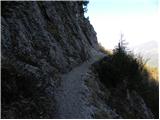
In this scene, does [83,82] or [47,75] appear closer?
[47,75]

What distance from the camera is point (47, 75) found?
18625mm

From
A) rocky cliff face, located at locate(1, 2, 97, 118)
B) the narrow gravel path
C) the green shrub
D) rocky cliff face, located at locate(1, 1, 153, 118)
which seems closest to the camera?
rocky cliff face, located at locate(1, 2, 97, 118)

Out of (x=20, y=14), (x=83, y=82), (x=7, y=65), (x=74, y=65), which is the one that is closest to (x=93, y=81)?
(x=83, y=82)

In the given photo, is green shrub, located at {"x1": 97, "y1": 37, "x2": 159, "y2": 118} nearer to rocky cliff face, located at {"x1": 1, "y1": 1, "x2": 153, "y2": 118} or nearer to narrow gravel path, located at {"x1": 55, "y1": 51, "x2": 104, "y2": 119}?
rocky cliff face, located at {"x1": 1, "y1": 1, "x2": 153, "y2": 118}

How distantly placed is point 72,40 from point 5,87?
16255mm

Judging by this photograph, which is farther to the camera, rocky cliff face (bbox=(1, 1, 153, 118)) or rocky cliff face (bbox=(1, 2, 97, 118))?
rocky cliff face (bbox=(1, 1, 153, 118))

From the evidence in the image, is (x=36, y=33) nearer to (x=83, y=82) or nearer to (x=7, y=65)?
(x=83, y=82)

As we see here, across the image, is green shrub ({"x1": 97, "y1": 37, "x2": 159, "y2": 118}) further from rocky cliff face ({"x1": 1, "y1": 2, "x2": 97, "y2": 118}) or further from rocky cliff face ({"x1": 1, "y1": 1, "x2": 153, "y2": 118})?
rocky cliff face ({"x1": 1, "y1": 2, "x2": 97, "y2": 118})

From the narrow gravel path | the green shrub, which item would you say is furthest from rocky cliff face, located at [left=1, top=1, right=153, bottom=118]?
the green shrub

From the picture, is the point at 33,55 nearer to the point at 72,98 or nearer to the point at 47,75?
the point at 47,75

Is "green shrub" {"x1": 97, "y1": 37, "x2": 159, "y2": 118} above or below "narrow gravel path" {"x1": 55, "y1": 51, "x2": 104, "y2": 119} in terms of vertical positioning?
above

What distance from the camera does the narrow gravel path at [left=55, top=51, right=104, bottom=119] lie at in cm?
1595

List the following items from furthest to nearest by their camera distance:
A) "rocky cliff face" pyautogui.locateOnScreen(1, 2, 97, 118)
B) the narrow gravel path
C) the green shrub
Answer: the green shrub
the narrow gravel path
"rocky cliff face" pyautogui.locateOnScreen(1, 2, 97, 118)

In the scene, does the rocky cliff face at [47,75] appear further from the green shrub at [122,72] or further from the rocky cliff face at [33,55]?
the green shrub at [122,72]
